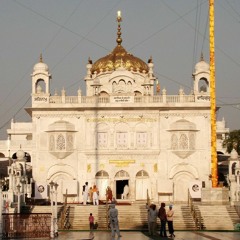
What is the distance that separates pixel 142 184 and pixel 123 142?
304 cm

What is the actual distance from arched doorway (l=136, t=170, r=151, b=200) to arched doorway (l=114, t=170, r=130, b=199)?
0.75 metres

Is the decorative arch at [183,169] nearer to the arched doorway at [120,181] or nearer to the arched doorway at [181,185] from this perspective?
the arched doorway at [181,185]

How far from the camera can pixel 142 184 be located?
156 ft

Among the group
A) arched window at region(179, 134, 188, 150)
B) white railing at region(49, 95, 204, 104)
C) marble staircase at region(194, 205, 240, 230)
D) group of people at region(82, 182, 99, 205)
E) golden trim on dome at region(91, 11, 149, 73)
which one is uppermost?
golden trim on dome at region(91, 11, 149, 73)

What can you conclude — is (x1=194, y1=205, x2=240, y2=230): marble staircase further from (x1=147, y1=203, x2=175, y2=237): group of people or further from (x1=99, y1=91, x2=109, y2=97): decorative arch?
(x1=99, y1=91, x2=109, y2=97): decorative arch

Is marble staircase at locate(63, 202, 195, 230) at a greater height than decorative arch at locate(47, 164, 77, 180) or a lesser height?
lesser

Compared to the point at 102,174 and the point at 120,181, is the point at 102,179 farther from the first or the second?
the point at 120,181

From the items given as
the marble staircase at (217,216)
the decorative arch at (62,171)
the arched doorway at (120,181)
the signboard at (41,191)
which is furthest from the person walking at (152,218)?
the decorative arch at (62,171)

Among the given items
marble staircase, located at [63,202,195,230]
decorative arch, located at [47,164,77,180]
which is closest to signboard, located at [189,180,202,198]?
marble staircase, located at [63,202,195,230]

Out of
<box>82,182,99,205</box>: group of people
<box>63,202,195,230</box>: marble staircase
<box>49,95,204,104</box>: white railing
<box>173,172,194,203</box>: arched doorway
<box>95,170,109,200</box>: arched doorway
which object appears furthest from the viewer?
<box>49,95,204,104</box>: white railing

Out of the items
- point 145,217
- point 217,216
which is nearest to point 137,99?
point 145,217

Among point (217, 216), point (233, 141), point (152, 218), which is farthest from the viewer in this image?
point (233, 141)

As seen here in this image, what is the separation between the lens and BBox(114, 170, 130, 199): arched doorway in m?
47.9

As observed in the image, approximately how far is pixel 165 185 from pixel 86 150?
5.69 metres
